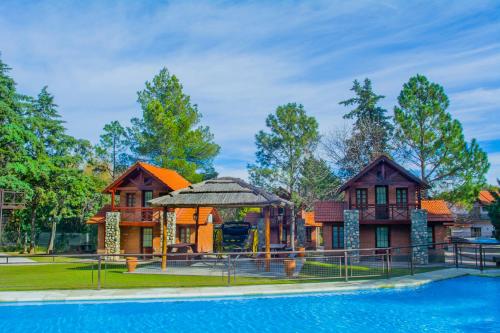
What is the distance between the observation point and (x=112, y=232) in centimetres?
2748

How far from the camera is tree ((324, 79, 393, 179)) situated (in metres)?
36.8

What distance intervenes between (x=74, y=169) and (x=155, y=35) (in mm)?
18579

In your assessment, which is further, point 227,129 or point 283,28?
point 227,129

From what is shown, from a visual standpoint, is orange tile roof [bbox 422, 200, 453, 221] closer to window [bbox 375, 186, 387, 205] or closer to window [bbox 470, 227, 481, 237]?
window [bbox 375, 186, 387, 205]

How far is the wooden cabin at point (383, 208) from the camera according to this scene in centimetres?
2548

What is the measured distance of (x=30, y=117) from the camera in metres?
31.3

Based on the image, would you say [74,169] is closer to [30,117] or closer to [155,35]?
[30,117]

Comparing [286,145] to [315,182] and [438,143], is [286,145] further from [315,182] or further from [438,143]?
[438,143]

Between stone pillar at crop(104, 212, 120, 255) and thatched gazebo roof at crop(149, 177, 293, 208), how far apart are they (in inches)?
325

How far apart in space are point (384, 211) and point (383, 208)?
19 cm

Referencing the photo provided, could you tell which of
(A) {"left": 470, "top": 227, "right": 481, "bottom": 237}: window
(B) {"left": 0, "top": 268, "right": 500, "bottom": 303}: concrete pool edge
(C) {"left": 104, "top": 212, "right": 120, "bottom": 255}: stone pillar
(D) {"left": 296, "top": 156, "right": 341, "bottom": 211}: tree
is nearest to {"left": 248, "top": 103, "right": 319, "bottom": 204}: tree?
(D) {"left": 296, "top": 156, "right": 341, "bottom": 211}: tree

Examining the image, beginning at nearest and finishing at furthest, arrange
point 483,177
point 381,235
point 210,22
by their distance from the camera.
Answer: point 210,22
point 381,235
point 483,177

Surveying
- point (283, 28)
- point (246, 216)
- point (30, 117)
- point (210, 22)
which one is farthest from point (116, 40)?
point (246, 216)

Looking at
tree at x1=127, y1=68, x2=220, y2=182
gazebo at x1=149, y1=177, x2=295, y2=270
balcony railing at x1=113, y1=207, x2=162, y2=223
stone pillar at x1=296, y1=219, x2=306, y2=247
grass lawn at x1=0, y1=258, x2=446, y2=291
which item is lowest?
grass lawn at x1=0, y1=258, x2=446, y2=291
